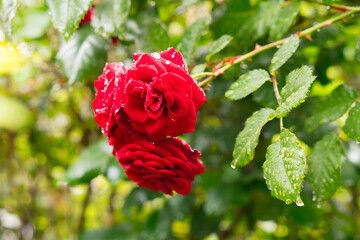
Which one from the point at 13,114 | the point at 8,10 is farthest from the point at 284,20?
the point at 13,114

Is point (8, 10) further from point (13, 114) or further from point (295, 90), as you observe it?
point (13, 114)

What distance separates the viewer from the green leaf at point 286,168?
1.39ft

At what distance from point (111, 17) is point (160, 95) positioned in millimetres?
334

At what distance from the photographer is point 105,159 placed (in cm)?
90

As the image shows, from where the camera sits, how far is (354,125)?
1.96 ft

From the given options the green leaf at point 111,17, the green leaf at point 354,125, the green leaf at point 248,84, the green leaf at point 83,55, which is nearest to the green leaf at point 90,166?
the green leaf at point 83,55

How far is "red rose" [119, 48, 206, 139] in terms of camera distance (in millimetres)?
456

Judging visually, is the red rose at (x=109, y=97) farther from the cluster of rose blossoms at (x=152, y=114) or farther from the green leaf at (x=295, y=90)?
the green leaf at (x=295, y=90)

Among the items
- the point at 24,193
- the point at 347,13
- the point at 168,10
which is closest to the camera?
the point at 347,13

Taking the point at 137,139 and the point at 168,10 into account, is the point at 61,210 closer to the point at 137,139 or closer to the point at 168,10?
the point at 168,10

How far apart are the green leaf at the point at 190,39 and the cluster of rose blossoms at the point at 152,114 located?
18 cm

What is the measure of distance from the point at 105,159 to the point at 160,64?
50cm

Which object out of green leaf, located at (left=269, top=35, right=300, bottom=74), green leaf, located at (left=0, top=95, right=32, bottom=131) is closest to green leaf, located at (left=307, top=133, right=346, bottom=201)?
green leaf, located at (left=269, top=35, right=300, bottom=74)

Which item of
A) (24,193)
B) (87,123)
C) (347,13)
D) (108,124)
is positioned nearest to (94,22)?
(108,124)
